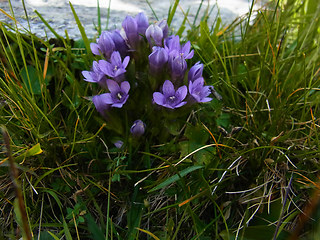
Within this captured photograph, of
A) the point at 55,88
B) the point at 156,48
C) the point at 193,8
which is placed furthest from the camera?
the point at 193,8

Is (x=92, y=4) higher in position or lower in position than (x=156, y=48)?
lower

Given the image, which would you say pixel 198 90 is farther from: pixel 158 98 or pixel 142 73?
pixel 142 73

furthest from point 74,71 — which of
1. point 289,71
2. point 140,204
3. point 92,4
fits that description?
point 289,71

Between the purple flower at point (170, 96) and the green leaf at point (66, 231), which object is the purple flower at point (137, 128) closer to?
the purple flower at point (170, 96)

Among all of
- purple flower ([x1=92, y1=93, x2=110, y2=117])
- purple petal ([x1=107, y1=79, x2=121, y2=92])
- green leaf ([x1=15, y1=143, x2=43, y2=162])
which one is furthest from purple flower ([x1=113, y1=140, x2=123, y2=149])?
green leaf ([x1=15, y1=143, x2=43, y2=162])

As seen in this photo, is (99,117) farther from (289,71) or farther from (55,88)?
(289,71)

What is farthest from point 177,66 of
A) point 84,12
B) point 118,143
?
point 84,12
